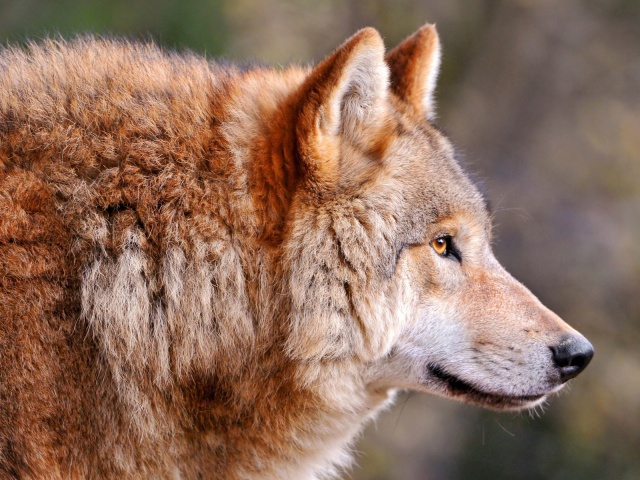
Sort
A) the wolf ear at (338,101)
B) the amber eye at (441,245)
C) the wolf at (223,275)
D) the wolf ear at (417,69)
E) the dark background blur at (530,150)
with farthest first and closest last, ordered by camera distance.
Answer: the dark background blur at (530,150) < the wolf ear at (417,69) < the amber eye at (441,245) < the wolf ear at (338,101) < the wolf at (223,275)

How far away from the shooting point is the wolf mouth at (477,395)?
11.2 ft

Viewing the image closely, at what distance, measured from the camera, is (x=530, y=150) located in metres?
8.95

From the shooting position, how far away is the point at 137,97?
310 cm

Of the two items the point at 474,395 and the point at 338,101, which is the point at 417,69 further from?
the point at 474,395

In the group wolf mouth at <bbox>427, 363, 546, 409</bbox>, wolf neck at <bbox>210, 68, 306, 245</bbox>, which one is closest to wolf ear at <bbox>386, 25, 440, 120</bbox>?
wolf neck at <bbox>210, 68, 306, 245</bbox>

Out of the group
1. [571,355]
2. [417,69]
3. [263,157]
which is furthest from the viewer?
[417,69]

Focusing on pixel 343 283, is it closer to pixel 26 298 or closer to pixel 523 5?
pixel 26 298

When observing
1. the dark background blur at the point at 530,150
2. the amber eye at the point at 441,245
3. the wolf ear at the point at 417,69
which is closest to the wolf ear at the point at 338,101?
the amber eye at the point at 441,245

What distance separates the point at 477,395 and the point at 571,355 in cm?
44

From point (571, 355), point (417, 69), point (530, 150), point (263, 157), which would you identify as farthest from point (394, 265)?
point (530, 150)

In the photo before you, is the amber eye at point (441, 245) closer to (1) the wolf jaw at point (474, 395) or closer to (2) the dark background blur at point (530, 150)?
(1) the wolf jaw at point (474, 395)

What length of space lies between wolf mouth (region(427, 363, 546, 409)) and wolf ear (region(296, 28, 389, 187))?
0.99 metres

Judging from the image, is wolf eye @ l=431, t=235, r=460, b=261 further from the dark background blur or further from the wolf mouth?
the dark background blur

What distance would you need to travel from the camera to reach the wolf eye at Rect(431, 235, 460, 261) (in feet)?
11.1
